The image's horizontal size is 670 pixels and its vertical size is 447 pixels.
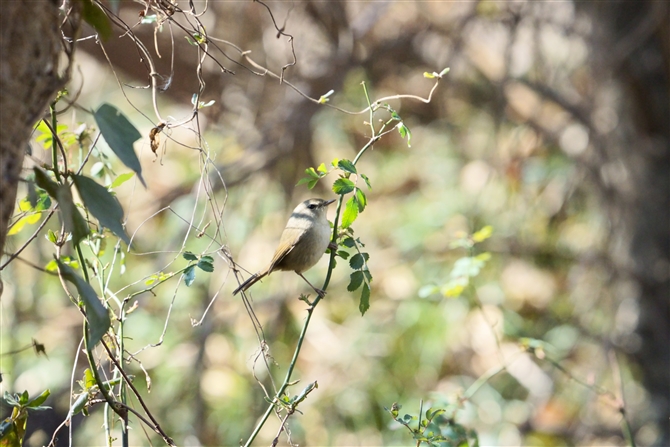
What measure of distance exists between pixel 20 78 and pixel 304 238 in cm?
165

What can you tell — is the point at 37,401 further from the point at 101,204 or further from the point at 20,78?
the point at 20,78

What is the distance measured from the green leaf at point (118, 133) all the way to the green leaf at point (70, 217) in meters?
0.10

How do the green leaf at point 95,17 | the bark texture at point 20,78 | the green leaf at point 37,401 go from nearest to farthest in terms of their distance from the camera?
the bark texture at point 20,78, the green leaf at point 95,17, the green leaf at point 37,401

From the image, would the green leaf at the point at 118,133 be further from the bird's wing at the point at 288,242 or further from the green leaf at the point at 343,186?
the bird's wing at the point at 288,242

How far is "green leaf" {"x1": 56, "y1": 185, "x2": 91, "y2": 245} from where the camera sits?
1043mm

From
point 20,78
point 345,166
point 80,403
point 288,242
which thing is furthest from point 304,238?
point 20,78

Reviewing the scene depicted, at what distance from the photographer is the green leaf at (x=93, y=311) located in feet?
3.52

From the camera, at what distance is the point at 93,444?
4387 millimetres

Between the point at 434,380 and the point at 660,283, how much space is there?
2087 mm

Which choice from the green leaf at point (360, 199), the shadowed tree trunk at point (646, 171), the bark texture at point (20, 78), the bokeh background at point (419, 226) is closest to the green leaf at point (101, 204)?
the bark texture at point (20, 78)

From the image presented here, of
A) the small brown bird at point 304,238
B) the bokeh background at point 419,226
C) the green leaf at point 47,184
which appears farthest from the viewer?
the bokeh background at point 419,226

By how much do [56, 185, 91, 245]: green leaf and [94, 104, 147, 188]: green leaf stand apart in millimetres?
103

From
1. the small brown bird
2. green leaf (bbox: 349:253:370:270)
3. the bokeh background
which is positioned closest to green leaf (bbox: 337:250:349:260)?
green leaf (bbox: 349:253:370:270)

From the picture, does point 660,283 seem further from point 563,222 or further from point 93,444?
point 93,444
